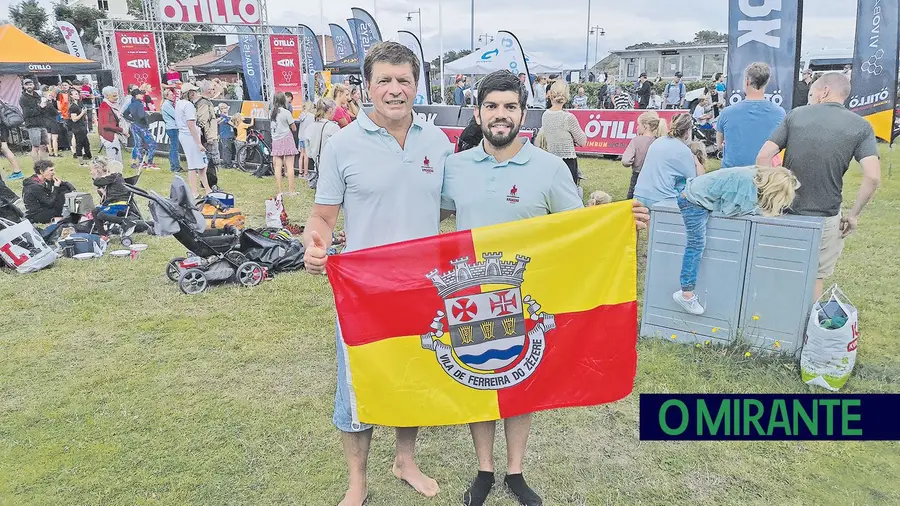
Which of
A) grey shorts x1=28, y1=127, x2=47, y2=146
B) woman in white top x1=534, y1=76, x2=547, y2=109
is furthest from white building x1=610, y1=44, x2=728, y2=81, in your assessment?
grey shorts x1=28, y1=127, x2=47, y2=146

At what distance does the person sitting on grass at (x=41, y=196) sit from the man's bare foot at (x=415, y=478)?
7.66m

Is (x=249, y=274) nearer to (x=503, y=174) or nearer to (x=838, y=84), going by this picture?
(x=503, y=174)

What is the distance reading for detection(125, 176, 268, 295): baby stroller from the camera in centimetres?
622

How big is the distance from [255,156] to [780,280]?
12042 mm

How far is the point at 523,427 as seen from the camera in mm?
2855

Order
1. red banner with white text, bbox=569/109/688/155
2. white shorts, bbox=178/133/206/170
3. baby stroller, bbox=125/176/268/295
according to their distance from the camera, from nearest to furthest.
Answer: baby stroller, bbox=125/176/268/295 → white shorts, bbox=178/133/206/170 → red banner with white text, bbox=569/109/688/155

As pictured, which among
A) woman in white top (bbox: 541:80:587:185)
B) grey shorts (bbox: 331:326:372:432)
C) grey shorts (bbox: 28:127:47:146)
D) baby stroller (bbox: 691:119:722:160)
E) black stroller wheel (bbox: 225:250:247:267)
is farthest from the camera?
grey shorts (bbox: 28:127:47:146)

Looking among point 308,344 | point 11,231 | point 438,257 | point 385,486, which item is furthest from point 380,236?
point 11,231

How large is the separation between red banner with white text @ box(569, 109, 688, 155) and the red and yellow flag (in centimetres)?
1214

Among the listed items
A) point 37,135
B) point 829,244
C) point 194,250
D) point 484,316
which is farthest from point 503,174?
point 37,135

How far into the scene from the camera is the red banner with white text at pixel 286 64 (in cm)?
1988

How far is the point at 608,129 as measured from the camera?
47.4ft

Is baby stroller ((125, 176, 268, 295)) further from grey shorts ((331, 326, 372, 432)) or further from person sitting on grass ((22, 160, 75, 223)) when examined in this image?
grey shorts ((331, 326, 372, 432))

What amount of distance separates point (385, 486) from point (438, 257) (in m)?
1.39
